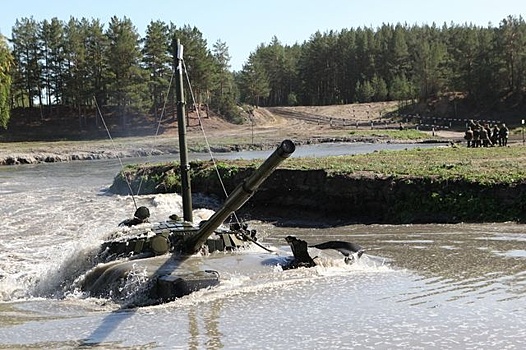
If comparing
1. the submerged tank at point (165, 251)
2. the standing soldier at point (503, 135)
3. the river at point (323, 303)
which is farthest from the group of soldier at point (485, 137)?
the submerged tank at point (165, 251)

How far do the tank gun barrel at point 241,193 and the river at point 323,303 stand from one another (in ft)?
2.25

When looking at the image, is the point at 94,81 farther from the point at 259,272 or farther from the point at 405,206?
the point at 259,272

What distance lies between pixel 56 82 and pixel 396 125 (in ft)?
128

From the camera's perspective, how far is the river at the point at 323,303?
30.6ft

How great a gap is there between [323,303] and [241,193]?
201 centimetres

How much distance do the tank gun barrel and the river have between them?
69cm

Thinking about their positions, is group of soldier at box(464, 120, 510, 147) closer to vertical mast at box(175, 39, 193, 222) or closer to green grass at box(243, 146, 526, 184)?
green grass at box(243, 146, 526, 184)

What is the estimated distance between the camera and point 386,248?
16.1 metres

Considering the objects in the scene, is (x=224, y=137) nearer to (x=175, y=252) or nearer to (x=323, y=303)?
(x=175, y=252)

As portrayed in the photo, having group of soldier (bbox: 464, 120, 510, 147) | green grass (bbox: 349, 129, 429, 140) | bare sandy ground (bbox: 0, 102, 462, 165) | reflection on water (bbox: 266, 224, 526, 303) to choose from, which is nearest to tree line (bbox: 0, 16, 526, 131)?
bare sandy ground (bbox: 0, 102, 462, 165)

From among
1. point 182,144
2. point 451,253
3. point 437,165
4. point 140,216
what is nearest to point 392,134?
point 437,165

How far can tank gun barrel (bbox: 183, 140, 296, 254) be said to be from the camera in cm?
978

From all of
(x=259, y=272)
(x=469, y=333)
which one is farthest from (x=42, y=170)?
(x=469, y=333)

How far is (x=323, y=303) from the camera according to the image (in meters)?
11.1
